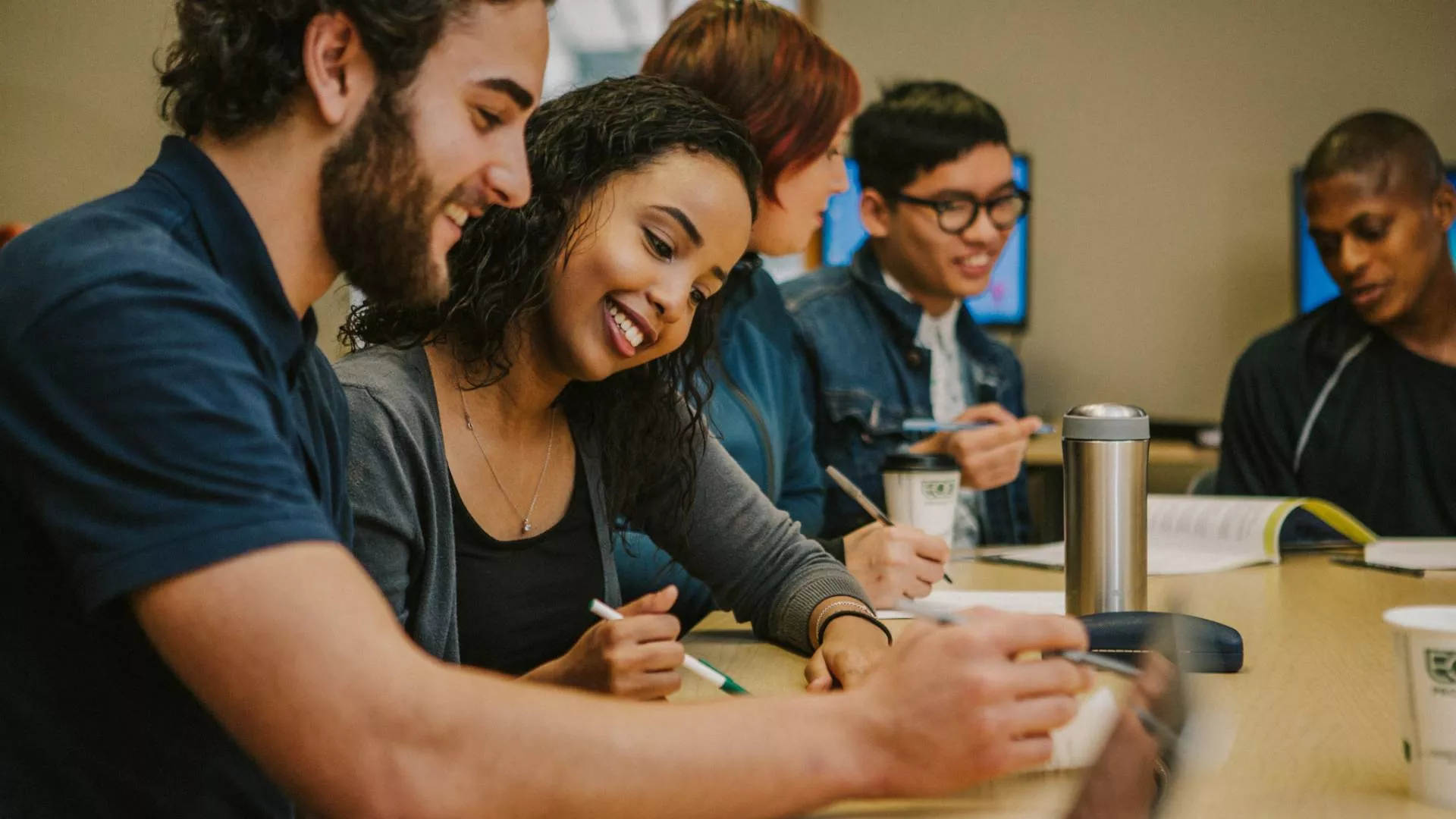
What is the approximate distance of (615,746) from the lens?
668 millimetres

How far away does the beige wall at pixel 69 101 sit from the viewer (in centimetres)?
215

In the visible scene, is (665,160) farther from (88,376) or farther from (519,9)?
(88,376)

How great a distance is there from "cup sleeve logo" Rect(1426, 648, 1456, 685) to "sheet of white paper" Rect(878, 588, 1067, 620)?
27.1 inches

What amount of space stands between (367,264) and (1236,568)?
1.39 meters

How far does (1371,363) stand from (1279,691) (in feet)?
5.58

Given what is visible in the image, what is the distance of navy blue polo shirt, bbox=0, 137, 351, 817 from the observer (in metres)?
0.65

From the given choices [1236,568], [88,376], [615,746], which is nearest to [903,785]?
[615,746]

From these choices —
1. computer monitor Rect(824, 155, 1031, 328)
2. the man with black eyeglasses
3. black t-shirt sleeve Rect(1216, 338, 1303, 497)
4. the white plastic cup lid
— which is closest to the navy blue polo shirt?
the white plastic cup lid

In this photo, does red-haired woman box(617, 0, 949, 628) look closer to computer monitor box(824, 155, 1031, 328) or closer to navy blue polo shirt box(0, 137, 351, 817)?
navy blue polo shirt box(0, 137, 351, 817)

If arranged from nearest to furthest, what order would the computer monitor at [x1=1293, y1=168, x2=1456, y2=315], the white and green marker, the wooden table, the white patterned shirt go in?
1. the wooden table
2. the white and green marker
3. the white patterned shirt
4. the computer monitor at [x1=1293, y1=168, x2=1456, y2=315]

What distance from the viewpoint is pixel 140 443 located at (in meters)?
0.65

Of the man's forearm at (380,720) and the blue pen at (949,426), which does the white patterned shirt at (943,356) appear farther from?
the man's forearm at (380,720)

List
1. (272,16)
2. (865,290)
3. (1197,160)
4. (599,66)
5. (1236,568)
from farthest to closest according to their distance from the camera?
(599,66)
(1197,160)
(865,290)
(1236,568)
(272,16)

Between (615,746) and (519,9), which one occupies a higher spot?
(519,9)
